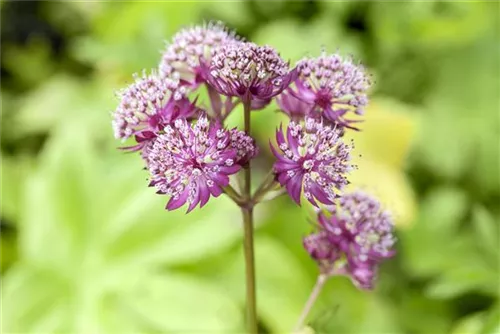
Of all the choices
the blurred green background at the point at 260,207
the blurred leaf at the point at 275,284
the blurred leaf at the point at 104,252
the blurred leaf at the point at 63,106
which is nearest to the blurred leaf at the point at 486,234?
the blurred green background at the point at 260,207

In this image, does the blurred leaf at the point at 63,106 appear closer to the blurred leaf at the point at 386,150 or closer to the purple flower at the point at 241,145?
the blurred leaf at the point at 386,150

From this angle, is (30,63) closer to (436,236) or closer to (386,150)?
(386,150)

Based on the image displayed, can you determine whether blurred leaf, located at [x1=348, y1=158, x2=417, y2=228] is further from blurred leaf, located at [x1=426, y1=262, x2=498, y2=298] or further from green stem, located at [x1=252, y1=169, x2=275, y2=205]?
green stem, located at [x1=252, y1=169, x2=275, y2=205]

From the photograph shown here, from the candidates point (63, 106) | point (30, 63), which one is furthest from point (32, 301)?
point (30, 63)

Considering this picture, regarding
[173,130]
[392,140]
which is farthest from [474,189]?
[173,130]

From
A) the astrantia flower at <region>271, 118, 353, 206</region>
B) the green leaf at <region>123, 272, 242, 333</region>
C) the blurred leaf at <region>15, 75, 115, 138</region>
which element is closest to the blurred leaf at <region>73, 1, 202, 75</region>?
the blurred leaf at <region>15, 75, 115, 138</region>

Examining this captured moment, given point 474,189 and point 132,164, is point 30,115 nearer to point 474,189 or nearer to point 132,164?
point 132,164
